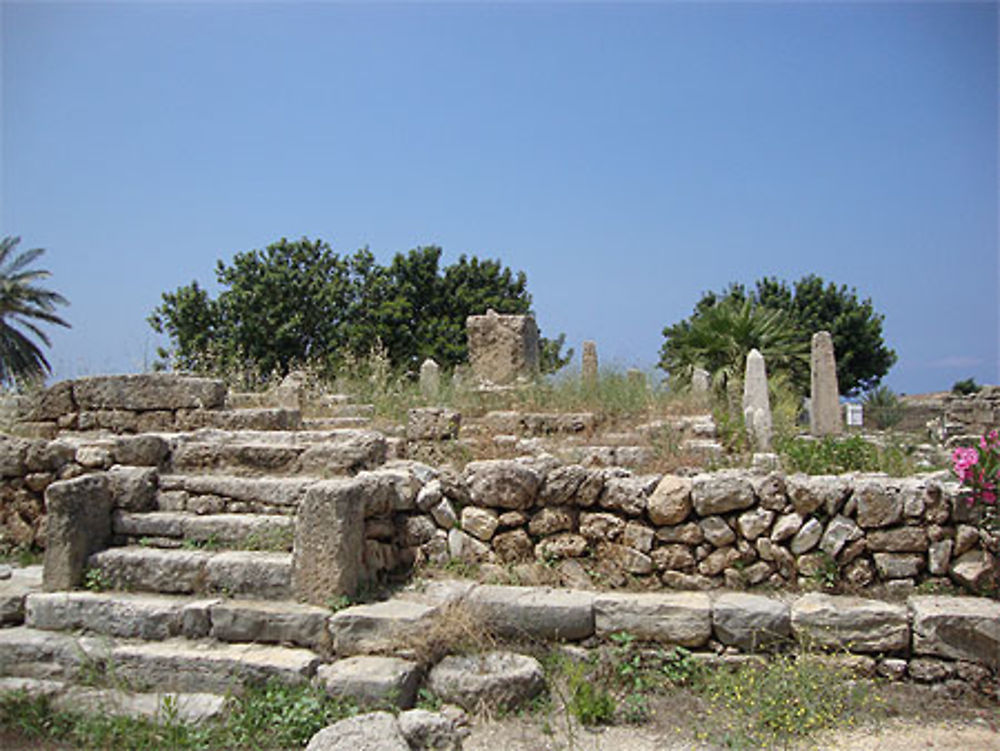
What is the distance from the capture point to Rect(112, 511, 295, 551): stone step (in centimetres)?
500

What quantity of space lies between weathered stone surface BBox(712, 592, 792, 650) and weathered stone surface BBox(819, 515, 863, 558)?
536 millimetres

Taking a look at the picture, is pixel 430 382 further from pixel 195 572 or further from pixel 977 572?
pixel 977 572

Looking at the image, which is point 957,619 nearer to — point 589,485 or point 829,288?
point 589,485

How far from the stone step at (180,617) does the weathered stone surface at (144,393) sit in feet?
8.85

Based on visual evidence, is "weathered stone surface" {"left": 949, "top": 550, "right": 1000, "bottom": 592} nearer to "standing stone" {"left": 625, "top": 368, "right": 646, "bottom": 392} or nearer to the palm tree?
"standing stone" {"left": 625, "top": 368, "right": 646, "bottom": 392}

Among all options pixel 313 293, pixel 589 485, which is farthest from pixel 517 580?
pixel 313 293

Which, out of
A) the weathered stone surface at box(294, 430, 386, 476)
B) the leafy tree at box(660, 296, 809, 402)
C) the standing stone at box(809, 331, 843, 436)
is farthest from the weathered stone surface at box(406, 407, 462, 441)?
the leafy tree at box(660, 296, 809, 402)

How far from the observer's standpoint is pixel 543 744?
3.66 m

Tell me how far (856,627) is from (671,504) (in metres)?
1.23

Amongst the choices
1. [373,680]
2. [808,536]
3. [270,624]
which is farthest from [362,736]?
[808,536]

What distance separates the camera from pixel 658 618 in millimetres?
4277

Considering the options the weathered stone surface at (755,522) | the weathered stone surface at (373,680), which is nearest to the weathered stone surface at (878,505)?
the weathered stone surface at (755,522)

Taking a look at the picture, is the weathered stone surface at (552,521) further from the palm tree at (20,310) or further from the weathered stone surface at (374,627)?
the palm tree at (20,310)

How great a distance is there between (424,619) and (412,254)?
78.4ft
